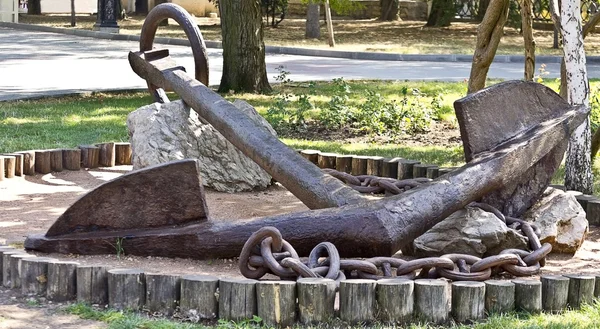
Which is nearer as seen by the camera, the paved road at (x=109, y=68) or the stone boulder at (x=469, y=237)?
the stone boulder at (x=469, y=237)

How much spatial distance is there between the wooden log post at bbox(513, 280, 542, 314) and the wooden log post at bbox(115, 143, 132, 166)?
4.65 m

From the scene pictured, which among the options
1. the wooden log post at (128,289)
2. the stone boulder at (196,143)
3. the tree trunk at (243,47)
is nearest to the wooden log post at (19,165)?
the stone boulder at (196,143)

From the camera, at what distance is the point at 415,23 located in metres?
31.2

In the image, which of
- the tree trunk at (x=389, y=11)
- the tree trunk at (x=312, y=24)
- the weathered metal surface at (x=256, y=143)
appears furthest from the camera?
the tree trunk at (x=389, y=11)

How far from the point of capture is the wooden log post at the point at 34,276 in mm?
4672

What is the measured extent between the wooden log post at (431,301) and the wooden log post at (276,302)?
0.54 metres

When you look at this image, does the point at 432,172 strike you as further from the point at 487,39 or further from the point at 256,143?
the point at 487,39

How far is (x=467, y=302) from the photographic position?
173 inches

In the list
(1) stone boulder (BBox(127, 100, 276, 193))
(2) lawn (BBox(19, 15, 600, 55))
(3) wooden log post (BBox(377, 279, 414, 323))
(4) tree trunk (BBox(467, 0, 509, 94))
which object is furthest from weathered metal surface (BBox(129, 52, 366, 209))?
(2) lawn (BBox(19, 15, 600, 55))

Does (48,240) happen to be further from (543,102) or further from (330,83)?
(330,83)

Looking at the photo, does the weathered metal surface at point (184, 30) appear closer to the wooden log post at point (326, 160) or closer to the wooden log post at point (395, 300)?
the wooden log post at point (326, 160)

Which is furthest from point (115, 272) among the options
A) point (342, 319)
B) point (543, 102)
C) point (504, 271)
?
point (543, 102)

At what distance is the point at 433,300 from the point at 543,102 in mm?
2118

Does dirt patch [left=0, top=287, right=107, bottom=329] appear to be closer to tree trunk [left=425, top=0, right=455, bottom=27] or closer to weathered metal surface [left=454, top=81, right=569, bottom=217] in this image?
weathered metal surface [left=454, top=81, right=569, bottom=217]
